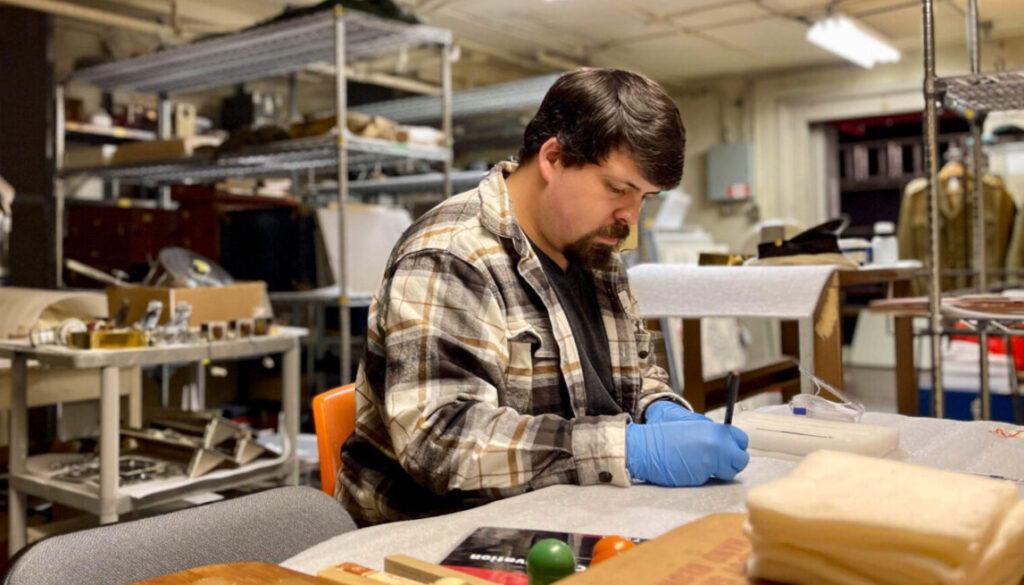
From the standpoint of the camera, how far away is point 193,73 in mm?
→ 5016

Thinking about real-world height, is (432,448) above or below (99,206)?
below

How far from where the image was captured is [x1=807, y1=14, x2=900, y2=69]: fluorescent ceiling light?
19.3 feet

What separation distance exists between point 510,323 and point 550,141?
0.31 metres

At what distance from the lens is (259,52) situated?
4469 mm

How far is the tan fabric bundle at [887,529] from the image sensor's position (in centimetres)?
60

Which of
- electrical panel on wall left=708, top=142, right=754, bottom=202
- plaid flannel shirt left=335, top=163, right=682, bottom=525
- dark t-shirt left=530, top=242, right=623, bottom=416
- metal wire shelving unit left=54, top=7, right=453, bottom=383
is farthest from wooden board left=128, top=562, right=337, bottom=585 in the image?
electrical panel on wall left=708, top=142, right=754, bottom=202

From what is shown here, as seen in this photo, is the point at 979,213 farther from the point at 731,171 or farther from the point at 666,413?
the point at 731,171

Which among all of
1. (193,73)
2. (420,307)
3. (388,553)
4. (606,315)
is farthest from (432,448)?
(193,73)

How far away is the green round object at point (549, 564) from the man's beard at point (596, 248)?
0.81 metres

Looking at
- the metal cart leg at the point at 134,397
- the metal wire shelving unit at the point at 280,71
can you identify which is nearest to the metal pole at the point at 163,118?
the metal wire shelving unit at the point at 280,71

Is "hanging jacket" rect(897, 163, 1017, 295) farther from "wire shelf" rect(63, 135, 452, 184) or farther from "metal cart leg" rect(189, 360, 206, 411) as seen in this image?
"metal cart leg" rect(189, 360, 206, 411)

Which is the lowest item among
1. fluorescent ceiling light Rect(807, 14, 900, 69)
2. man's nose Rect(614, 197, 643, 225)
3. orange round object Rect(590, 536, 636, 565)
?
orange round object Rect(590, 536, 636, 565)

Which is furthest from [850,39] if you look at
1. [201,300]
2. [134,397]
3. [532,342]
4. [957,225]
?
[532,342]

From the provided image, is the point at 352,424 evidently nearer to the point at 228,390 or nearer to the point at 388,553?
the point at 388,553
